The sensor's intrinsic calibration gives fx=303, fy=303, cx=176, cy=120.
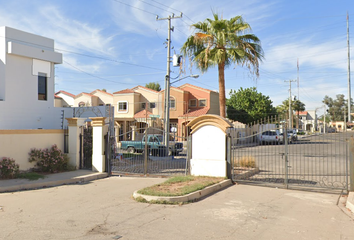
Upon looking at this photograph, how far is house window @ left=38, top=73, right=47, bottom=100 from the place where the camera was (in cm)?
1981

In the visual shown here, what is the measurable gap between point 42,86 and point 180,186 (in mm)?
14432

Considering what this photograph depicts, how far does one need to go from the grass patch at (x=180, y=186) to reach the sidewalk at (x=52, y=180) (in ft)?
11.9

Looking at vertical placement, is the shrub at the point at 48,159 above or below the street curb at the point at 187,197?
above

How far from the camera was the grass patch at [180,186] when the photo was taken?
8.49 meters

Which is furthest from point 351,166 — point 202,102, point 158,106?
point 158,106

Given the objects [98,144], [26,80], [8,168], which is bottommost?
[8,168]

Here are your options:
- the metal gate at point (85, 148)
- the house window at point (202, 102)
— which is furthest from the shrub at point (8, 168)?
the house window at point (202, 102)

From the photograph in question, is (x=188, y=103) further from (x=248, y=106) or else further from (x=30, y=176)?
(x=30, y=176)

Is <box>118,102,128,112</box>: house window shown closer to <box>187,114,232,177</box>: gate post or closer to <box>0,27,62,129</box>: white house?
<box>0,27,62,129</box>: white house

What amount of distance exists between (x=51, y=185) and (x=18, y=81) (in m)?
10.4

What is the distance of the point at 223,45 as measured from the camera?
1591 centimetres

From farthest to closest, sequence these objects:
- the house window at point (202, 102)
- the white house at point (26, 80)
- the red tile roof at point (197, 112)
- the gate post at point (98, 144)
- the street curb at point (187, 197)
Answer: the house window at point (202, 102) → the red tile roof at point (197, 112) → the white house at point (26, 80) → the gate post at point (98, 144) → the street curb at point (187, 197)

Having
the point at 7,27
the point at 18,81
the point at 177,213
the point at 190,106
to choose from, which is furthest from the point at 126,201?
the point at 190,106

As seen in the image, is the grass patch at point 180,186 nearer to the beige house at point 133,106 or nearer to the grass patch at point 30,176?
the grass patch at point 30,176
